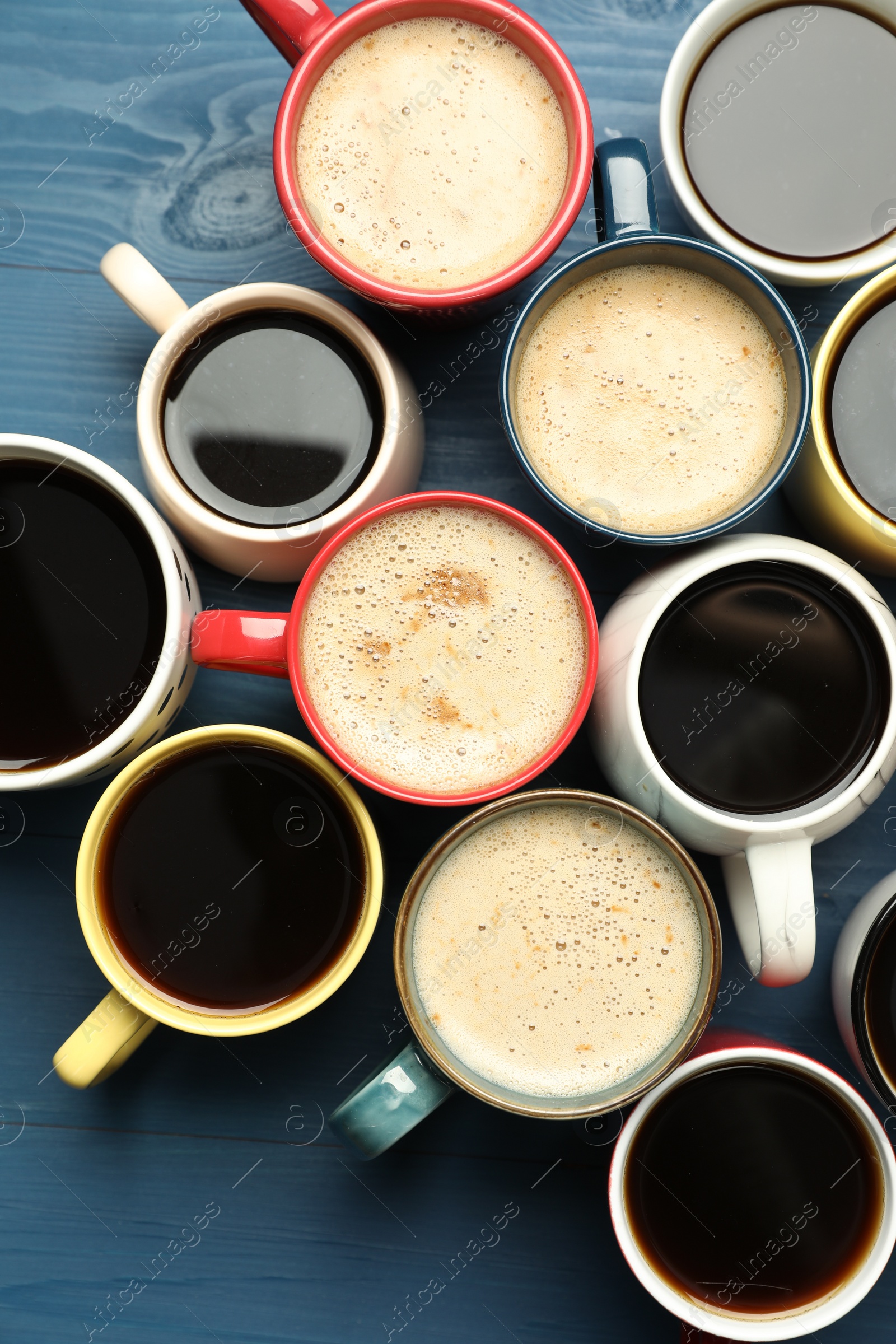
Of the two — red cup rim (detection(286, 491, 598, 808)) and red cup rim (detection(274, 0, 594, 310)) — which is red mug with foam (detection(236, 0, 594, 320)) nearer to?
red cup rim (detection(274, 0, 594, 310))

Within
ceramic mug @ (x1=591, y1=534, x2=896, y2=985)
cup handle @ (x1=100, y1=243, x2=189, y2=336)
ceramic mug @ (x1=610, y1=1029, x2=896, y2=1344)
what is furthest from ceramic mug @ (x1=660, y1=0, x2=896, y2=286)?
ceramic mug @ (x1=610, y1=1029, x2=896, y2=1344)

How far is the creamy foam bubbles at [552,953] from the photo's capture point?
33.6 inches

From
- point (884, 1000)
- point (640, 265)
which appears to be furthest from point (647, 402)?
point (884, 1000)

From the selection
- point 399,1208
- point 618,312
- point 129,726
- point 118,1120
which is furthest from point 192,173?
point 399,1208

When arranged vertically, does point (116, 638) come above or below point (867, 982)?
above

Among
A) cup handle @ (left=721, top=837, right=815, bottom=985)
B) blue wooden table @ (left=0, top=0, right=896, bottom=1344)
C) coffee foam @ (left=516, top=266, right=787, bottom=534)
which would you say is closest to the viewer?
cup handle @ (left=721, top=837, right=815, bottom=985)

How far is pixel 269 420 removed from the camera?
3.04ft

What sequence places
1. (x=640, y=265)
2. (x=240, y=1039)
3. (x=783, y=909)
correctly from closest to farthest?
(x=783, y=909) < (x=640, y=265) < (x=240, y=1039)

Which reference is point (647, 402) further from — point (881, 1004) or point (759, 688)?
point (881, 1004)

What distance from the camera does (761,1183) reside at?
94 centimetres

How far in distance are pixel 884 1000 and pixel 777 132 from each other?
2.96 ft

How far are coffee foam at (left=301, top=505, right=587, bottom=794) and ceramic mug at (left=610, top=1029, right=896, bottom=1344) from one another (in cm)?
37

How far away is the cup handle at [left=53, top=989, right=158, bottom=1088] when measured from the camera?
0.82 metres

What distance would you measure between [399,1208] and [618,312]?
99cm
